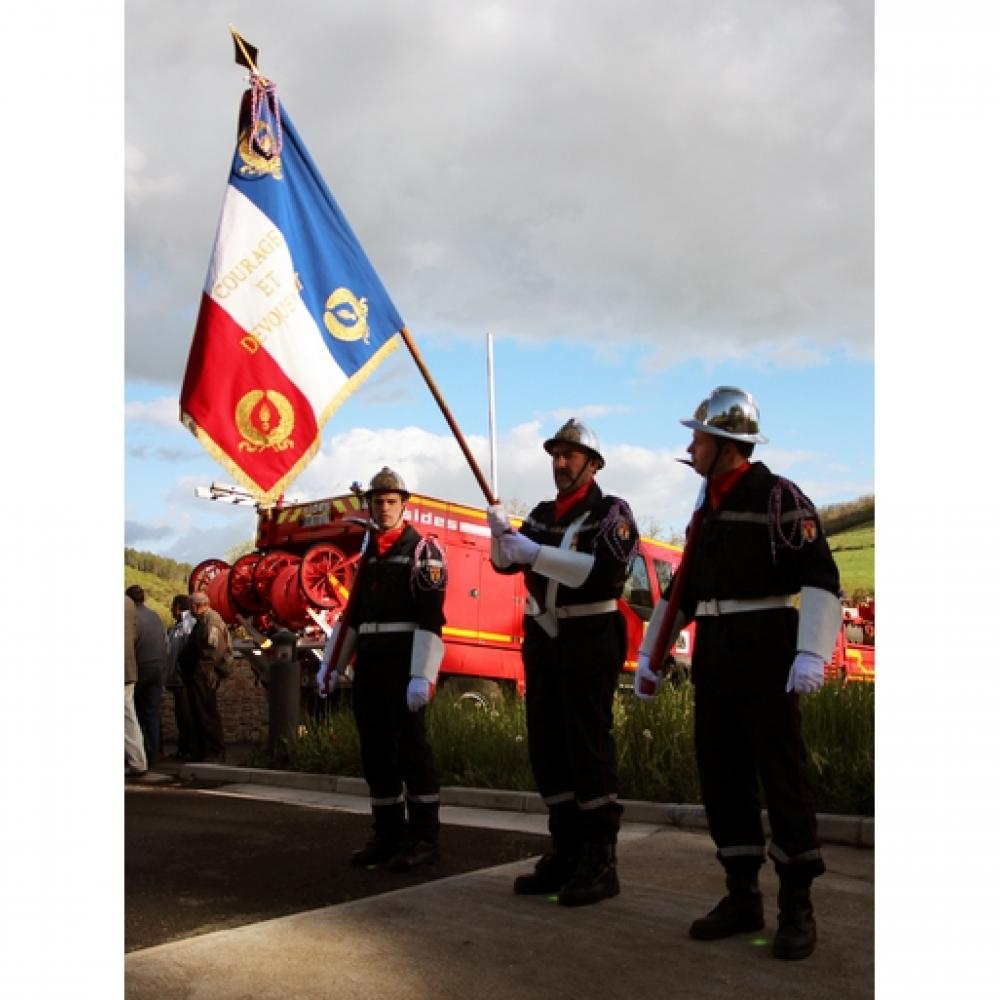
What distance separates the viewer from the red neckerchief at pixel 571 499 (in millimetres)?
5598

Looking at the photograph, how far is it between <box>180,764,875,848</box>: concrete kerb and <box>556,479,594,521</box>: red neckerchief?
225 cm

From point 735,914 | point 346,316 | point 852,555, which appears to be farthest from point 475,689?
point 735,914

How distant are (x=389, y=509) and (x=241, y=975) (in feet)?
9.60

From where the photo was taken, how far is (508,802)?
8617 mm

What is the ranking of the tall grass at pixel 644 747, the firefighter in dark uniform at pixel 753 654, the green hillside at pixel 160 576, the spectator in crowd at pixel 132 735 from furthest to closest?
the green hillside at pixel 160 576, the spectator in crowd at pixel 132 735, the tall grass at pixel 644 747, the firefighter in dark uniform at pixel 753 654

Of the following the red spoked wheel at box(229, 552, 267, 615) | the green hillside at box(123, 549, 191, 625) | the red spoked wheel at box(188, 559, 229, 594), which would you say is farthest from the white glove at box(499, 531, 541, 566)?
the green hillside at box(123, 549, 191, 625)

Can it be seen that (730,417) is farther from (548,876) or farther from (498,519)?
(548,876)

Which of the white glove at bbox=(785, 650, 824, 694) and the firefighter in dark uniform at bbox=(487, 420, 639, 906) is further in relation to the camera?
the firefighter in dark uniform at bbox=(487, 420, 639, 906)

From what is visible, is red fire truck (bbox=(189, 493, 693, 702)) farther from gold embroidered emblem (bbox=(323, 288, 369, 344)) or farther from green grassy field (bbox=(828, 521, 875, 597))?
gold embroidered emblem (bbox=(323, 288, 369, 344))

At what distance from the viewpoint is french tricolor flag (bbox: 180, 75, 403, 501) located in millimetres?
5594

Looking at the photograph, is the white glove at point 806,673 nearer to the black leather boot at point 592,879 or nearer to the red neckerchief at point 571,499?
the black leather boot at point 592,879

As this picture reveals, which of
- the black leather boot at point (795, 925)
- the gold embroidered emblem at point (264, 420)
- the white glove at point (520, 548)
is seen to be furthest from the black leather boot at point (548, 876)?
the gold embroidered emblem at point (264, 420)

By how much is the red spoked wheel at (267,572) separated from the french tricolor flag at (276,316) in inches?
303
